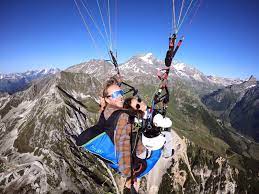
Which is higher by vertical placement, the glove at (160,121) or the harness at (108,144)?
A: the glove at (160,121)

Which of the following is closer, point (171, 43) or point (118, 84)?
point (171, 43)

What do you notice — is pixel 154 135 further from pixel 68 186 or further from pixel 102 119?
pixel 68 186

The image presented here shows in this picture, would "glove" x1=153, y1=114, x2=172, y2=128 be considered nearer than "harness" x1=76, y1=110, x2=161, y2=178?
Yes

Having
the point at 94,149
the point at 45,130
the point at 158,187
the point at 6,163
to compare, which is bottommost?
the point at 158,187

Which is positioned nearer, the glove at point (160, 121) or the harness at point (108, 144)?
the glove at point (160, 121)

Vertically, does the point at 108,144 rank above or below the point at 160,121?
below

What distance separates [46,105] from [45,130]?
36501 millimetres

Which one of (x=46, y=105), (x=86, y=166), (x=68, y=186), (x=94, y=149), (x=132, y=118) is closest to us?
(x=132, y=118)

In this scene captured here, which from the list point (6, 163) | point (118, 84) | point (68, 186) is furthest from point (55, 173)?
point (118, 84)

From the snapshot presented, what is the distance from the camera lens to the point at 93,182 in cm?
14375

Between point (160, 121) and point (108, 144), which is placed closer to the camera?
point (160, 121)

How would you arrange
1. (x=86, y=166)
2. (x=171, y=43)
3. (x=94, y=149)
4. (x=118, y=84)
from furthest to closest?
1. (x=86, y=166)
2. (x=118, y=84)
3. (x=94, y=149)
4. (x=171, y=43)

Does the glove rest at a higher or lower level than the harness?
higher

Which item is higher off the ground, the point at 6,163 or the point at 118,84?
the point at 118,84
